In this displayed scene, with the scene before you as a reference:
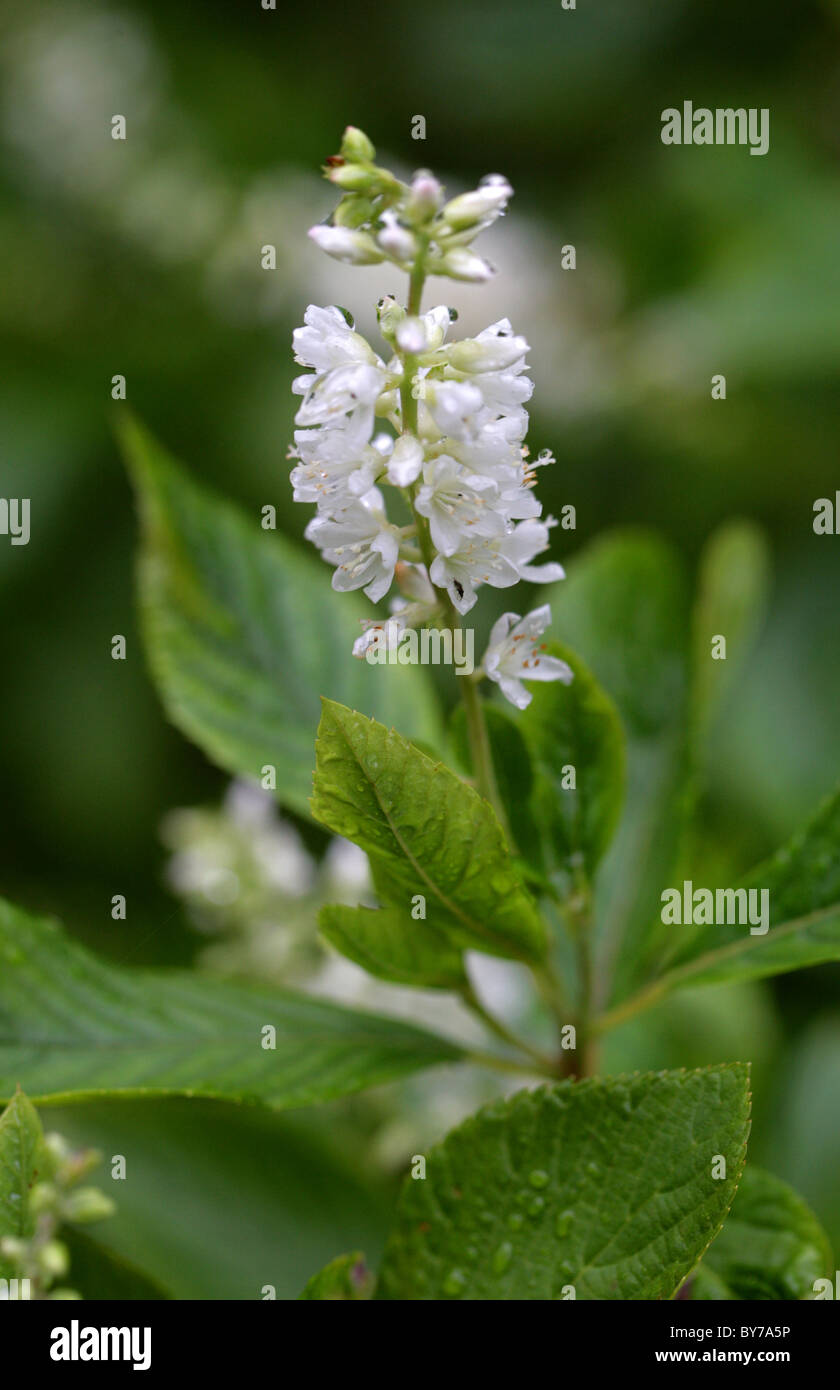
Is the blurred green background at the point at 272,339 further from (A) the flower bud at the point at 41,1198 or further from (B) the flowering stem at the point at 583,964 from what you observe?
(A) the flower bud at the point at 41,1198

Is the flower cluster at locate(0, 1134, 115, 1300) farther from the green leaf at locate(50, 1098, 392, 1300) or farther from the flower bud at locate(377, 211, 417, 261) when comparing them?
the flower bud at locate(377, 211, 417, 261)

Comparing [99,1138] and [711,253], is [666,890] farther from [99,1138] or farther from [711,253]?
[711,253]

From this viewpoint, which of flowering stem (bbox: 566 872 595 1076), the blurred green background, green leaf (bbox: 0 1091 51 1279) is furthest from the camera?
the blurred green background

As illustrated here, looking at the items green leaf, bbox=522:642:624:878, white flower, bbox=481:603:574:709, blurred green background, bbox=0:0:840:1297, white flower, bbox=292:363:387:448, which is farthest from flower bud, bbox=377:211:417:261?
blurred green background, bbox=0:0:840:1297

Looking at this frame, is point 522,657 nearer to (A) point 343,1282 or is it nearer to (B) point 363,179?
(B) point 363,179

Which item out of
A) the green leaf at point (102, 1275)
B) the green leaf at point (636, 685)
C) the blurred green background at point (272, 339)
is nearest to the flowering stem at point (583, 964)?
the green leaf at point (636, 685)

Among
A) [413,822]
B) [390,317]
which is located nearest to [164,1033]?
[413,822]

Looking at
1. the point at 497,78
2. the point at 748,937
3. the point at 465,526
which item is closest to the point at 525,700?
the point at 465,526
